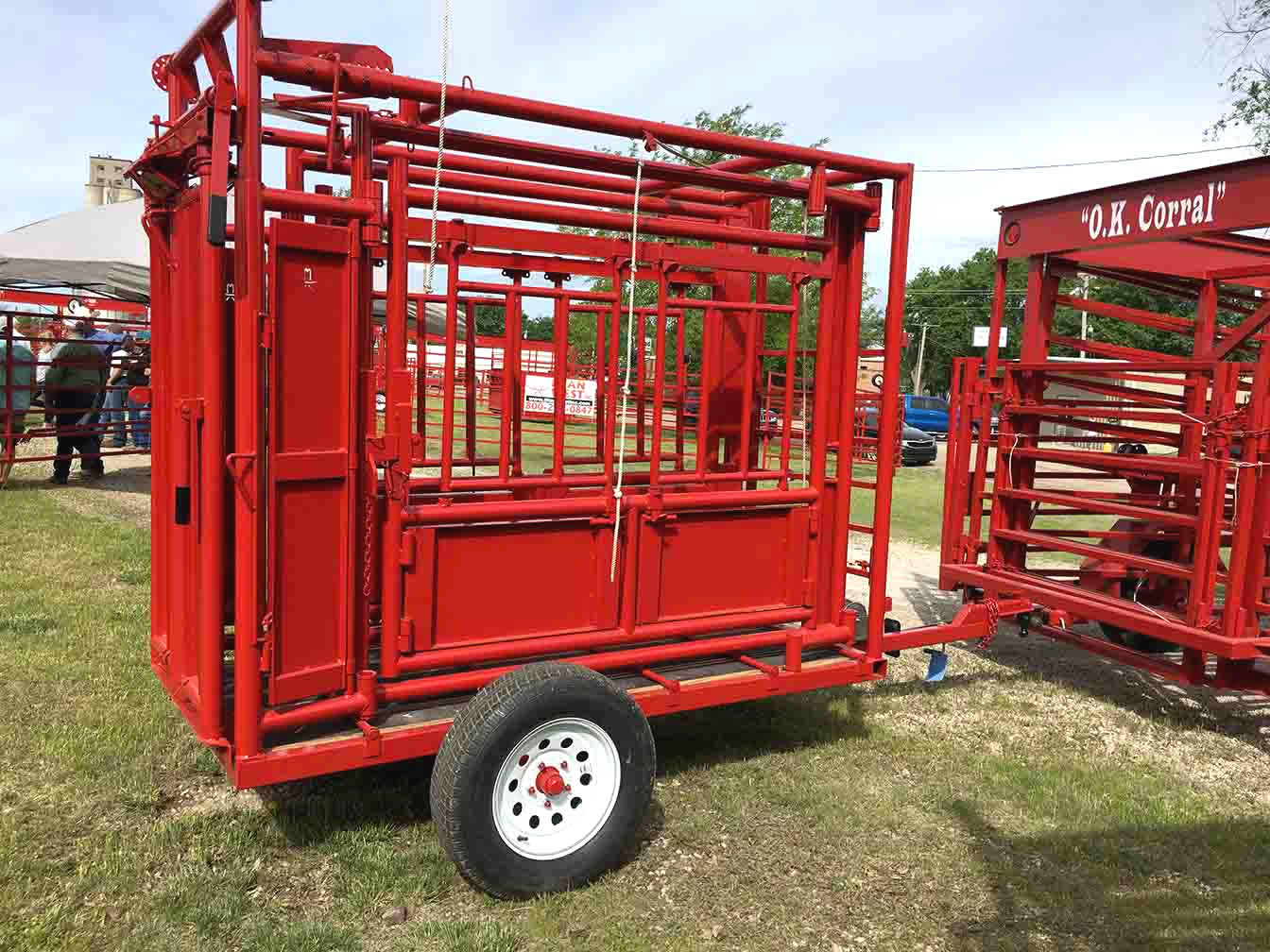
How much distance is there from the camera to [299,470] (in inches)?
132

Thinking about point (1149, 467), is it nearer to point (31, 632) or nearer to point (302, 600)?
point (302, 600)

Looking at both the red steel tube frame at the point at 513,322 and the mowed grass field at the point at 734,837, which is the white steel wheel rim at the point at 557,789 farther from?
the red steel tube frame at the point at 513,322

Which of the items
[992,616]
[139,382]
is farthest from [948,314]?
[992,616]

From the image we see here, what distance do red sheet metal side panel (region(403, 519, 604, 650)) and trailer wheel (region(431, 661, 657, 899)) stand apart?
0.42 metres

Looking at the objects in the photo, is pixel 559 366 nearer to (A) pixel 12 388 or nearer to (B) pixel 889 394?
(B) pixel 889 394

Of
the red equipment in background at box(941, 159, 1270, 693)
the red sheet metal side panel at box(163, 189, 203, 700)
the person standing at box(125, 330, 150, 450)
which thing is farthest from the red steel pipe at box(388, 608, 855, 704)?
the person standing at box(125, 330, 150, 450)

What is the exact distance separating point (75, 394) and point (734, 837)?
11.9m

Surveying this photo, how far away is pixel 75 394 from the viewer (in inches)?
504

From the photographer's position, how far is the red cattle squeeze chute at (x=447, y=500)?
10.7 feet

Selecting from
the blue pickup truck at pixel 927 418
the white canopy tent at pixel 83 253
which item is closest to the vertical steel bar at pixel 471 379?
the white canopy tent at pixel 83 253

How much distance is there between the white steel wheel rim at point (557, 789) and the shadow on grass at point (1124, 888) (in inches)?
53.5

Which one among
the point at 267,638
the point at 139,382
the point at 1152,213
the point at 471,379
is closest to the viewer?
the point at 267,638

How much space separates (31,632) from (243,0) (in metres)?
4.75

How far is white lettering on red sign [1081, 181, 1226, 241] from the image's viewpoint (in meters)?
5.35
